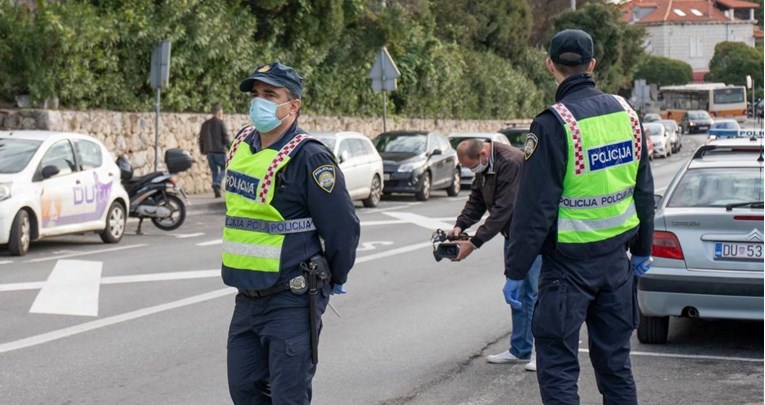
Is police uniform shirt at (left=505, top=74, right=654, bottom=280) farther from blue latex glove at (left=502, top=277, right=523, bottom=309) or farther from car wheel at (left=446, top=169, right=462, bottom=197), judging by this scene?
car wheel at (left=446, top=169, right=462, bottom=197)

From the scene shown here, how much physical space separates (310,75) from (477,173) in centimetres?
2390

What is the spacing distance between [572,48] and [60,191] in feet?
35.1

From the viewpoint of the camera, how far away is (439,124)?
41781mm

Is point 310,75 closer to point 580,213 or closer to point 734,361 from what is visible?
point 734,361

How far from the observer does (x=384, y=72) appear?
30031mm

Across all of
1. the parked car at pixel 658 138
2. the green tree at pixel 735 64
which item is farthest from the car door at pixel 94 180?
the green tree at pixel 735 64

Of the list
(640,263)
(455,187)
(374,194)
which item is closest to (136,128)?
(374,194)

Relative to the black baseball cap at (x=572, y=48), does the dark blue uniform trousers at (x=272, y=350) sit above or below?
below

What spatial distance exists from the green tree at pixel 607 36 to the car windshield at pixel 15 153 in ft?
139

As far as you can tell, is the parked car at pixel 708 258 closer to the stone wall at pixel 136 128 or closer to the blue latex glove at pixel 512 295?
the blue latex glove at pixel 512 295

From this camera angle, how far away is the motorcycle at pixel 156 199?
1780 centimetres

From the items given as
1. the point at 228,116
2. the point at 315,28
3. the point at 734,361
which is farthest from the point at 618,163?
the point at 315,28

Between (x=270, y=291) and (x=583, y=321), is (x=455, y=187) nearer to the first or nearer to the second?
(x=583, y=321)

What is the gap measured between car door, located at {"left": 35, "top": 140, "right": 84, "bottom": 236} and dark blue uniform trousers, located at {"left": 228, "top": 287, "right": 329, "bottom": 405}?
1028 cm
